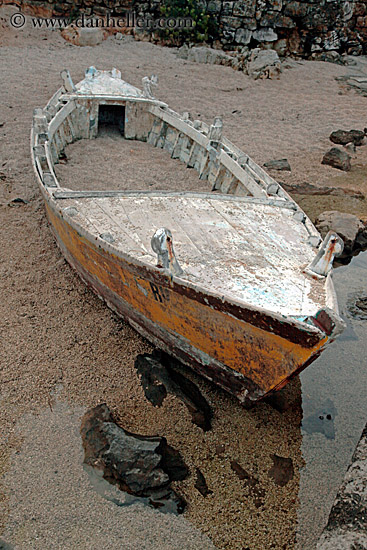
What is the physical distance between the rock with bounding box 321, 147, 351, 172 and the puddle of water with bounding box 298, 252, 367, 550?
511 cm

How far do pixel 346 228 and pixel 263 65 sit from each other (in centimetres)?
1078

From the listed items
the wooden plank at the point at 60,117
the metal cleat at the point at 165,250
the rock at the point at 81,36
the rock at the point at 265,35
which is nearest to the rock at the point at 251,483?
the metal cleat at the point at 165,250

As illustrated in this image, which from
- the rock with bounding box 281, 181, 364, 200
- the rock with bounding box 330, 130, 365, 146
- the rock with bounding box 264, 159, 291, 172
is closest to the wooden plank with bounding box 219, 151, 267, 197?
the rock with bounding box 281, 181, 364, 200

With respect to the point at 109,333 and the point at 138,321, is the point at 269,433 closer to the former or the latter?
the point at 138,321

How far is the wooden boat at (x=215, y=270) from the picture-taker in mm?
3357

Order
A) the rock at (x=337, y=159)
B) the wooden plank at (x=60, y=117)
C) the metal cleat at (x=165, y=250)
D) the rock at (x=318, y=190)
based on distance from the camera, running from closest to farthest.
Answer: the metal cleat at (x=165, y=250) < the wooden plank at (x=60, y=117) < the rock at (x=318, y=190) < the rock at (x=337, y=159)

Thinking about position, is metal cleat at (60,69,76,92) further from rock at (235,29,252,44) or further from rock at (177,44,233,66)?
rock at (235,29,252,44)

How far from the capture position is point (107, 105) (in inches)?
360

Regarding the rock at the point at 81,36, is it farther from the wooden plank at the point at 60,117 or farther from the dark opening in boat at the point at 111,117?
the wooden plank at the point at 60,117

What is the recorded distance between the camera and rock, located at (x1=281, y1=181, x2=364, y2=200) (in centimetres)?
862

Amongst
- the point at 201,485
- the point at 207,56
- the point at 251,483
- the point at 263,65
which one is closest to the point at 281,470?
the point at 251,483

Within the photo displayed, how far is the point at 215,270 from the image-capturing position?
3.93 meters

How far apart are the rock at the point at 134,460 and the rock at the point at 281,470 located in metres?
0.74

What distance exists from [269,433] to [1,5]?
1911 cm
